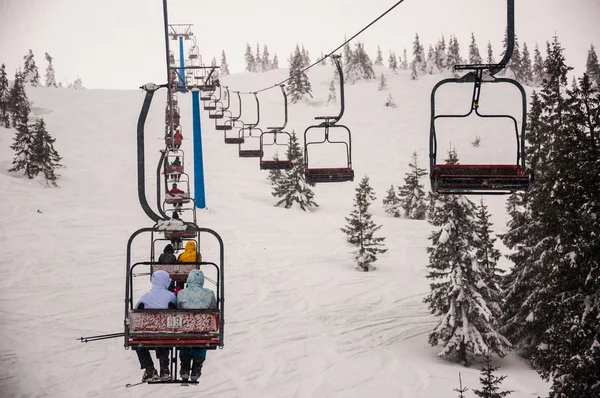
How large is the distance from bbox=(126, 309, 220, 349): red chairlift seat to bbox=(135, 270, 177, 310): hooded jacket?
186mm

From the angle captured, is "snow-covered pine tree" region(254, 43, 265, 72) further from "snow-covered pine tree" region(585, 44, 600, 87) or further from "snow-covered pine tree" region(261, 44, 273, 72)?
"snow-covered pine tree" region(585, 44, 600, 87)

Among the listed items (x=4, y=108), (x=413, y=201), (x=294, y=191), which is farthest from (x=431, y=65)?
(x=4, y=108)

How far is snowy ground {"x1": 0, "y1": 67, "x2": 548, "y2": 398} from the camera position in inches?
674

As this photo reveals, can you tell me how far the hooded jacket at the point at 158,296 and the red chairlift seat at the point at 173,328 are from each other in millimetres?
186

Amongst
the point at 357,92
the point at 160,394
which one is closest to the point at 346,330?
the point at 160,394

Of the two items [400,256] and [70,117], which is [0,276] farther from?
[70,117]

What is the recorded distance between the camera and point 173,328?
6930mm

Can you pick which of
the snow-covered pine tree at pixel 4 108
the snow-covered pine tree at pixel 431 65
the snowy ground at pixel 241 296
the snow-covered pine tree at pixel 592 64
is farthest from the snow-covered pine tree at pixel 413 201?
the snow-covered pine tree at pixel 592 64

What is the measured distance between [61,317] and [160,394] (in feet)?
19.7

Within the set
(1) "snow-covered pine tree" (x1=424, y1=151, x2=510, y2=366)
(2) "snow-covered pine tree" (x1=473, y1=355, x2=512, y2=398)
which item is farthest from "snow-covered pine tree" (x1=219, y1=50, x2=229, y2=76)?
(2) "snow-covered pine tree" (x1=473, y1=355, x2=512, y2=398)

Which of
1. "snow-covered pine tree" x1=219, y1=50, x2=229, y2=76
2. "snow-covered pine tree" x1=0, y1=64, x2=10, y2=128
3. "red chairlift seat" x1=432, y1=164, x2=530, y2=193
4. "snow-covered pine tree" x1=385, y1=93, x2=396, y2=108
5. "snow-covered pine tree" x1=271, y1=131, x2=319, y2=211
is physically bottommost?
"snow-covered pine tree" x1=271, y1=131, x2=319, y2=211

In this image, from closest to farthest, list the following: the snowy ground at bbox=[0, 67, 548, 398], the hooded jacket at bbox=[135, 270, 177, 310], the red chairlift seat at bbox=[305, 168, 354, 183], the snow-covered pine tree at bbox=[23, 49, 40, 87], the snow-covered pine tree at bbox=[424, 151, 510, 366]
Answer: the hooded jacket at bbox=[135, 270, 177, 310] → the red chairlift seat at bbox=[305, 168, 354, 183] → the snowy ground at bbox=[0, 67, 548, 398] → the snow-covered pine tree at bbox=[424, 151, 510, 366] → the snow-covered pine tree at bbox=[23, 49, 40, 87]

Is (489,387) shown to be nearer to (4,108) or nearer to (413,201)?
(413,201)

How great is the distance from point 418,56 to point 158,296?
124254 mm
